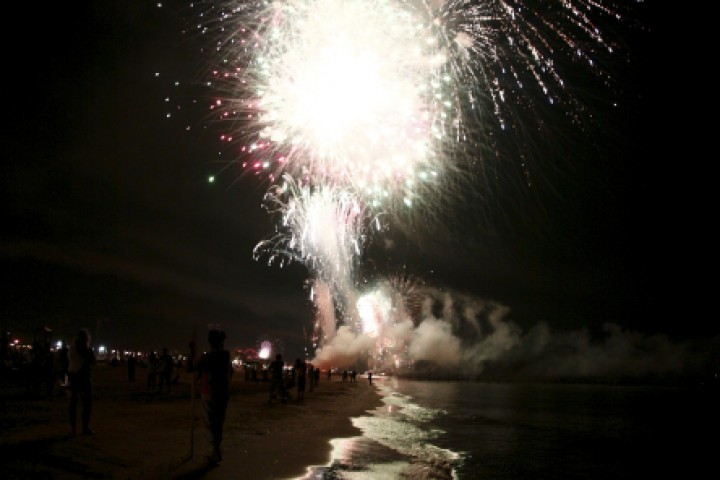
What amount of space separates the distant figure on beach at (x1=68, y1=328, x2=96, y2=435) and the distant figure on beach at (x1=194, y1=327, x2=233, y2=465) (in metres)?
2.55

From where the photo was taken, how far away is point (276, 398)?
69.0 feet

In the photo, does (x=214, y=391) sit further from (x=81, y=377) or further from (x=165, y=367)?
(x=165, y=367)

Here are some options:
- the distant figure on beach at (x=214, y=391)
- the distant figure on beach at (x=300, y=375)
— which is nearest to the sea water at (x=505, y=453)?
the distant figure on beach at (x=214, y=391)

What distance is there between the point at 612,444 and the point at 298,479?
17912 millimetres

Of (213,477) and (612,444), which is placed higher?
(213,477)

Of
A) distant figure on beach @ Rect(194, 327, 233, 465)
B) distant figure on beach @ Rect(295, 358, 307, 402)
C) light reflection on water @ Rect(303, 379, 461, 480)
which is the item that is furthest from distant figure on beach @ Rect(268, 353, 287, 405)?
distant figure on beach @ Rect(194, 327, 233, 465)

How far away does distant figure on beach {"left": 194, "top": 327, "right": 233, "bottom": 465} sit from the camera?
773cm

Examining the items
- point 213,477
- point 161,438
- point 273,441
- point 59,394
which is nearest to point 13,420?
point 161,438

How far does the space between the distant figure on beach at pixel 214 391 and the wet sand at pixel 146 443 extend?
219 mm

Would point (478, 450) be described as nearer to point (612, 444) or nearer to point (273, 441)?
point (273, 441)

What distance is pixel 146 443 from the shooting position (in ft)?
29.0

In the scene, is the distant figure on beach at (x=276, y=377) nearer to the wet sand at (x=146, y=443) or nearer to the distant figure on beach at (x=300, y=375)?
the distant figure on beach at (x=300, y=375)

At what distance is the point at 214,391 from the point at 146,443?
2019mm

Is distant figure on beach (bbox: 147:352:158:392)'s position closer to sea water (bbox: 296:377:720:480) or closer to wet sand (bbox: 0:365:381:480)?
wet sand (bbox: 0:365:381:480)
